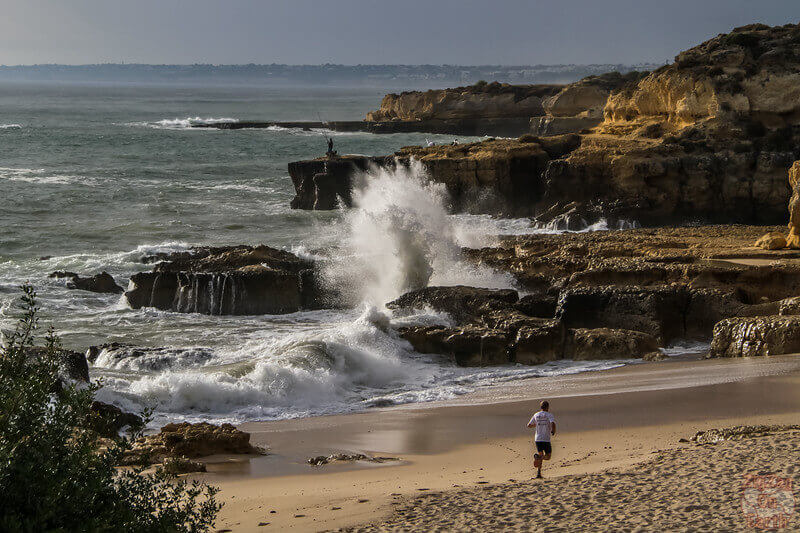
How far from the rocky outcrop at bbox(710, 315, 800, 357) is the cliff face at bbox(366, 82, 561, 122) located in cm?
5773

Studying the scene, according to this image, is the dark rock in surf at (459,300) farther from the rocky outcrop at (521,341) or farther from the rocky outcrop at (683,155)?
the rocky outcrop at (683,155)

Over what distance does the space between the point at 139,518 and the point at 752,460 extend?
5580 millimetres

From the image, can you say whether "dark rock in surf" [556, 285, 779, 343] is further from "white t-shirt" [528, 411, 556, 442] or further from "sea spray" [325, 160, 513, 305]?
"white t-shirt" [528, 411, 556, 442]

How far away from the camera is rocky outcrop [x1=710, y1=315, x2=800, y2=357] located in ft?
48.0

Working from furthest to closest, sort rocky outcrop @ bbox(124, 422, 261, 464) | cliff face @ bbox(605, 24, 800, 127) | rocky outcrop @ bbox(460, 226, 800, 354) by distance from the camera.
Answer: cliff face @ bbox(605, 24, 800, 127), rocky outcrop @ bbox(460, 226, 800, 354), rocky outcrop @ bbox(124, 422, 261, 464)

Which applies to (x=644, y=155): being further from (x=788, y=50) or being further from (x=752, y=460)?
(x=752, y=460)

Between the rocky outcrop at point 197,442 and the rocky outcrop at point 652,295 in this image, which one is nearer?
the rocky outcrop at point 197,442

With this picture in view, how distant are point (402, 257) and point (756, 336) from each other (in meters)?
9.08

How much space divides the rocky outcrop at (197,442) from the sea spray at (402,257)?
369 inches

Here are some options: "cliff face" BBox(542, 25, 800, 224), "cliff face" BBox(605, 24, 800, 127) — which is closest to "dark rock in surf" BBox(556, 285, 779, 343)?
"cliff face" BBox(542, 25, 800, 224)

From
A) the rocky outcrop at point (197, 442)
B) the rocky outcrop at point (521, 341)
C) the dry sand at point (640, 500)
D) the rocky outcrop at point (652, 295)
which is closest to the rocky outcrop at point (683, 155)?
the rocky outcrop at point (652, 295)

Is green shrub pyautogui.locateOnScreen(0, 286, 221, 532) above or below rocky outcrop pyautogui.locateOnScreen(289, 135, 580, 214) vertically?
below

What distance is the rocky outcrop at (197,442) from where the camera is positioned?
10945 mm

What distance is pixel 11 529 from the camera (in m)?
5.43
